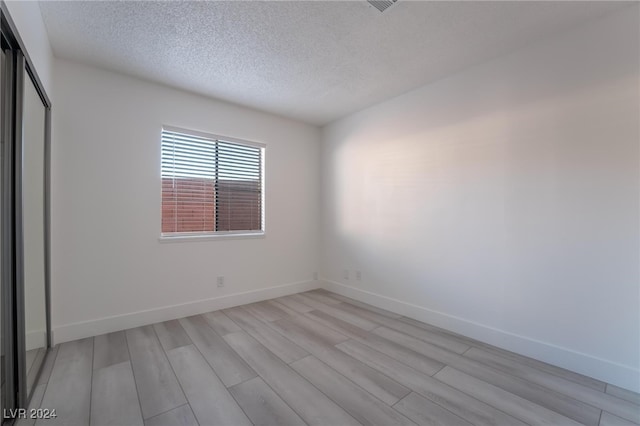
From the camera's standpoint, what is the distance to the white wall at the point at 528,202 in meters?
1.92

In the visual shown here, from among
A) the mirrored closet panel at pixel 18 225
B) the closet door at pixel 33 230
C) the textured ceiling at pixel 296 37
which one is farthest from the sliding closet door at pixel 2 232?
the textured ceiling at pixel 296 37

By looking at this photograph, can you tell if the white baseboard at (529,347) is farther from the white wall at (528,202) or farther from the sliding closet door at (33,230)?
the sliding closet door at (33,230)

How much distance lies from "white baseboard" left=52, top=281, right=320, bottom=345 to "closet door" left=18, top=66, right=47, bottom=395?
0.83ft

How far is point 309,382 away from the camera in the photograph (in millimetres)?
1907

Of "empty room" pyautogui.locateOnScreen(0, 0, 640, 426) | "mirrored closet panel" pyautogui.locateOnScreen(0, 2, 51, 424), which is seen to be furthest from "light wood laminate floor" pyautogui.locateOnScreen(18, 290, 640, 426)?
"mirrored closet panel" pyautogui.locateOnScreen(0, 2, 51, 424)

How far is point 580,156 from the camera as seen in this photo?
206cm

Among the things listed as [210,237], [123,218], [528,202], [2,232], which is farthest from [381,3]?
[123,218]

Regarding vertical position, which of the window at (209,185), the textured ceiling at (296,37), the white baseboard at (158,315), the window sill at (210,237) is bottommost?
the white baseboard at (158,315)

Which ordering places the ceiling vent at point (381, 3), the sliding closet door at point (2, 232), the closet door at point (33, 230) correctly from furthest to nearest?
the ceiling vent at point (381, 3)
the closet door at point (33, 230)
the sliding closet door at point (2, 232)

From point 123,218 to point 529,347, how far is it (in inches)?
155

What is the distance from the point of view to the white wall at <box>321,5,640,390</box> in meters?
1.92

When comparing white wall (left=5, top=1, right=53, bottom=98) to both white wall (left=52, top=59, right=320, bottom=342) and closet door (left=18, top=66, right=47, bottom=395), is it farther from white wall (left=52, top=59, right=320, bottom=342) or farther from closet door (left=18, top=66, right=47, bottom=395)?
white wall (left=52, top=59, right=320, bottom=342)

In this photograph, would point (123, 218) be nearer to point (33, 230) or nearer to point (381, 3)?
point (33, 230)

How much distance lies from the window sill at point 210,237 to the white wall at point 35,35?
1.62 m
